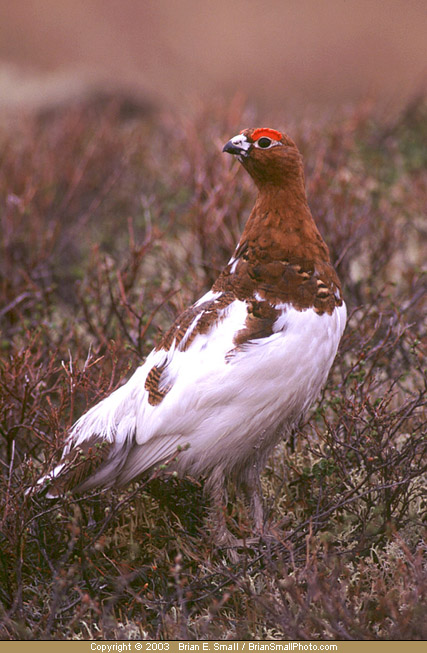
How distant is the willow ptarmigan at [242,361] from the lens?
221 cm

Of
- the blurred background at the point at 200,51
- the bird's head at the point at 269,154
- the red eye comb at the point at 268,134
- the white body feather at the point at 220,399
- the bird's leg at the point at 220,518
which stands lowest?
the bird's leg at the point at 220,518

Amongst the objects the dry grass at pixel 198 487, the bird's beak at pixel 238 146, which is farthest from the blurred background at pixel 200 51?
the bird's beak at pixel 238 146

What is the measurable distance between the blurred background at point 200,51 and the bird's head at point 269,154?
601 cm

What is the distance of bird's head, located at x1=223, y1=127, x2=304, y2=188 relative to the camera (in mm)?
2311

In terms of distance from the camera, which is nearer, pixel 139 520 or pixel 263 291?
pixel 263 291

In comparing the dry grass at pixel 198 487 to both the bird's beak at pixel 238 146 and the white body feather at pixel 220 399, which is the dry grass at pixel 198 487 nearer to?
the white body feather at pixel 220 399

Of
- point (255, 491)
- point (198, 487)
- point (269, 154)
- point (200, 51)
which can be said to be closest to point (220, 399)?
point (255, 491)

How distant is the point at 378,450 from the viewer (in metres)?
2.45

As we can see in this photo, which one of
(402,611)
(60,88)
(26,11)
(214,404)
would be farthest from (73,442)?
(26,11)

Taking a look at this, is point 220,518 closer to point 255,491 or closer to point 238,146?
point 255,491

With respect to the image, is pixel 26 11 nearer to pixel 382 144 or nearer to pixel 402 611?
pixel 382 144

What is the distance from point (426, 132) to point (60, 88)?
450 centimetres

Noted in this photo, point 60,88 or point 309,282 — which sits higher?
point 60,88

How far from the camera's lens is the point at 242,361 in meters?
2.20
